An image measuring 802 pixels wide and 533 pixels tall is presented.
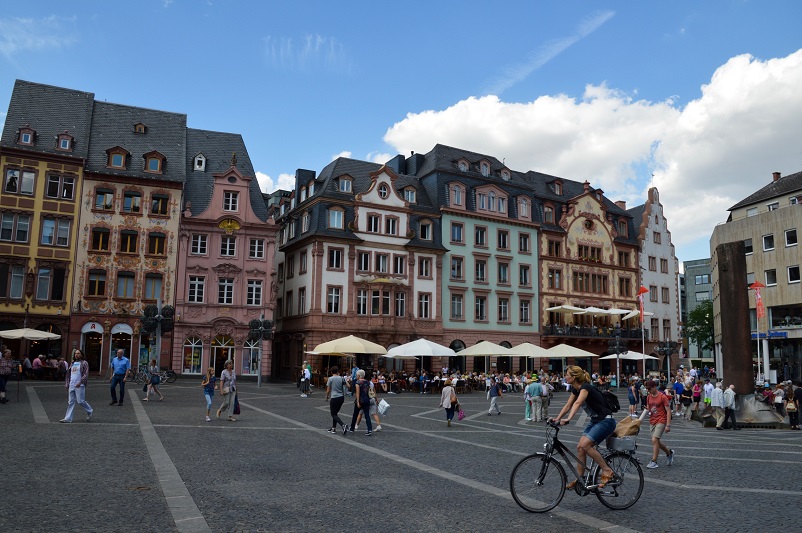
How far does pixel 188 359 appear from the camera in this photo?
150 feet

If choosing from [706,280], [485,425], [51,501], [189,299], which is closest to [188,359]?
[189,299]

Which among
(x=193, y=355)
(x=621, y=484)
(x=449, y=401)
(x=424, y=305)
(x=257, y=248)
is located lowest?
(x=621, y=484)

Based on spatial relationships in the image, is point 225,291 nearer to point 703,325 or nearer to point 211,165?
point 211,165

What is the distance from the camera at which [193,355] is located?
4575 centimetres

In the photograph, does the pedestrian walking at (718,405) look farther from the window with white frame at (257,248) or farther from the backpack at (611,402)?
the window with white frame at (257,248)

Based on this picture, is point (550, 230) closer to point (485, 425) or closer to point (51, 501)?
point (485, 425)

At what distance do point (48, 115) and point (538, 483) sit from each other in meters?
46.7

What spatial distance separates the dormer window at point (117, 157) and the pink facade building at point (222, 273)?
171 inches

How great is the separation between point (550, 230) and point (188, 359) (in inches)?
1239

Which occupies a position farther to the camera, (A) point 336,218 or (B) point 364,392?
(A) point 336,218

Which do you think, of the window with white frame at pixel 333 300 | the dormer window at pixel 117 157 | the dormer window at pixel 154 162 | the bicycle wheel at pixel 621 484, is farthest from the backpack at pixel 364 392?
the dormer window at pixel 117 157

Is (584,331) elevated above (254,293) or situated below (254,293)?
below

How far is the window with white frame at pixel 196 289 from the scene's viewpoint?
46188mm

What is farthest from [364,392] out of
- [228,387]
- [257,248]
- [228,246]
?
[257,248]
